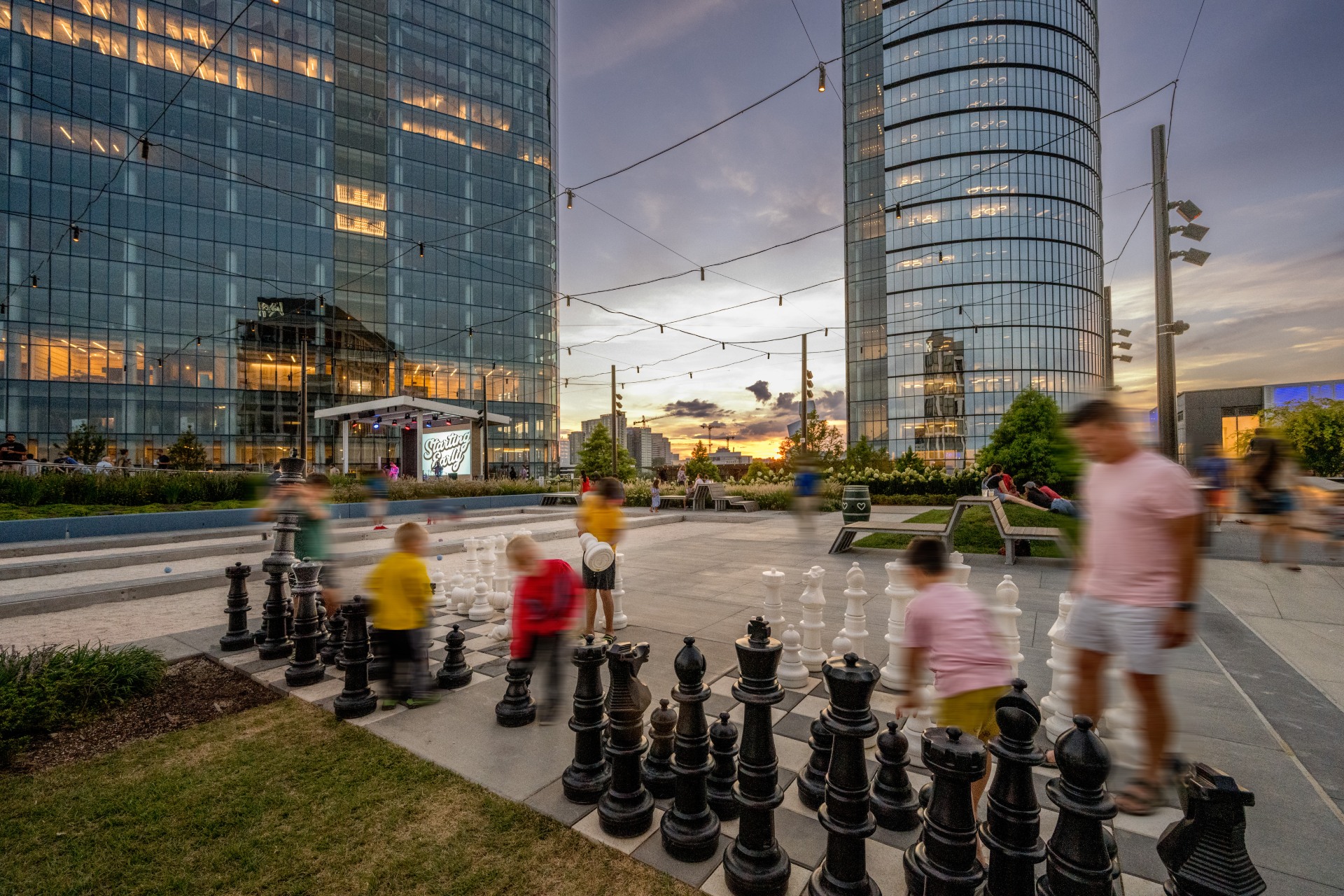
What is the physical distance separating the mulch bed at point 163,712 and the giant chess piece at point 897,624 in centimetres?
471

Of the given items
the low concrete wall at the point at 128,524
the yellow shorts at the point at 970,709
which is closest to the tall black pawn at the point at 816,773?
the yellow shorts at the point at 970,709

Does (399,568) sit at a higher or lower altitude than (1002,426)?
lower

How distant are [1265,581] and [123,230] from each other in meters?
62.1

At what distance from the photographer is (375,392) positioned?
165 feet

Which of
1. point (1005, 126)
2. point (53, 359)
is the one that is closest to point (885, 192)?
point (1005, 126)

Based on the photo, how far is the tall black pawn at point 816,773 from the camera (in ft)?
8.90

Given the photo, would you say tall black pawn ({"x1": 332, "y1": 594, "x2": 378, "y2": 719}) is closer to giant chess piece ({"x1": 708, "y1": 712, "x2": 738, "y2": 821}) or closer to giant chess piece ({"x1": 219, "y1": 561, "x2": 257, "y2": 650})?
giant chess piece ({"x1": 219, "y1": 561, "x2": 257, "y2": 650})

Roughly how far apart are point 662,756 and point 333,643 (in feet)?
11.6

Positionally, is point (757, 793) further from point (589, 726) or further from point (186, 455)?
point (186, 455)

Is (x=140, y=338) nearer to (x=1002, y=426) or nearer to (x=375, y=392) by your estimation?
(x=375, y=392)

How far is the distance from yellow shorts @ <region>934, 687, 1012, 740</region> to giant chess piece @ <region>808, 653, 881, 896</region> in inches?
23.8

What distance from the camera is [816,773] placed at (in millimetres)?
2775

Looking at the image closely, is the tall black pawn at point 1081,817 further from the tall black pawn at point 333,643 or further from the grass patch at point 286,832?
the tall black pawn at point 333,643


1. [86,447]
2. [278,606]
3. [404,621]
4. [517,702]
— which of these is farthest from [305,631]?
[86,447]
